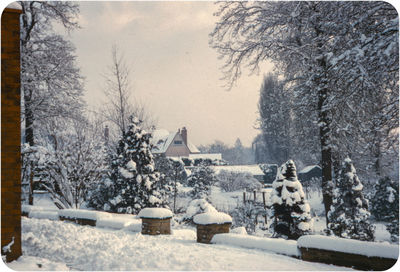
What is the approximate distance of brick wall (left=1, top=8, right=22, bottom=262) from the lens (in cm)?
466

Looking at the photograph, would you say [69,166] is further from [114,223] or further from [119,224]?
[119,224]

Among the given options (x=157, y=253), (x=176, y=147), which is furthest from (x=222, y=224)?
(x=176, y=147)

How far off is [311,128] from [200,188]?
12926 millimetres

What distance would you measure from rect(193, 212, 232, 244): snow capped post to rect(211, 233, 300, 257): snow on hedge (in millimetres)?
176

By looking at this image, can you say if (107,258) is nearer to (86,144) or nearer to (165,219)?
(165,219)

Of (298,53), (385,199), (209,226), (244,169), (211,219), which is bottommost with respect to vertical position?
(385,199)

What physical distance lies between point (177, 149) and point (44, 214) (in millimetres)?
32297

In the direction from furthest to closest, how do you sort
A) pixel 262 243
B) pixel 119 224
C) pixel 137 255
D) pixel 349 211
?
pixel 349 211
pixel 119 224
pixel 262 243
pixel 137 255

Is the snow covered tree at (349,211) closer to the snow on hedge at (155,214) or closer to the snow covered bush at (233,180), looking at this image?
the snow on hedge at (155,214)

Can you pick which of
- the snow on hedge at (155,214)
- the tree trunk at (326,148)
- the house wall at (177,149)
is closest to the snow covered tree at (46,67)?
the snow on hedge at (155,214)

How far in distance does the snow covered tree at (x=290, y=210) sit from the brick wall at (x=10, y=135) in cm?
691

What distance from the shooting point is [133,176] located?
13.2 metres

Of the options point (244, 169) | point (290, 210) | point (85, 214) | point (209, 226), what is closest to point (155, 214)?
point (209, 226)

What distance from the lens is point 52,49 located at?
1270 centimetres
